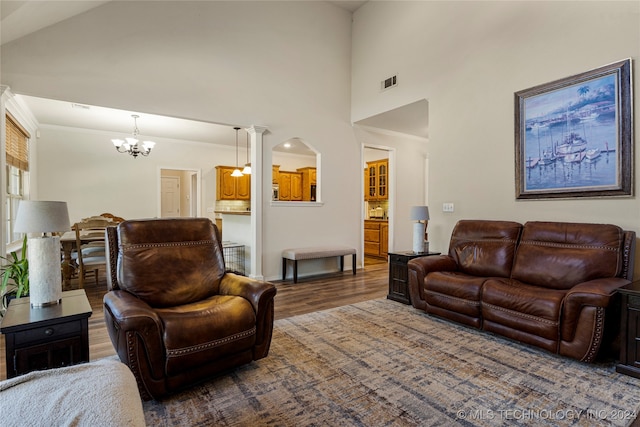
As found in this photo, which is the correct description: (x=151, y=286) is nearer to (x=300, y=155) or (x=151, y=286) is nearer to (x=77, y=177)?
(x=77, y=177)

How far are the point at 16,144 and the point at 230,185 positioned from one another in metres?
4.14

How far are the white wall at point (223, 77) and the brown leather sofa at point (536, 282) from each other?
2.50 metres

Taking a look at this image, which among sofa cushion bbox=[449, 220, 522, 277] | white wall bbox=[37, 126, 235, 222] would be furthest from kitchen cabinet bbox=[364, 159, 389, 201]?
white wall bbox=[37, 126, 235, 222]

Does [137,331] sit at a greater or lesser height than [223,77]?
lesser

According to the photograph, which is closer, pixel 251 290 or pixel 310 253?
pixel 251 290

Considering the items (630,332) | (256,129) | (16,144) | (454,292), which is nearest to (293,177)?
(256,129)

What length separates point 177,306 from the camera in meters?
2.43

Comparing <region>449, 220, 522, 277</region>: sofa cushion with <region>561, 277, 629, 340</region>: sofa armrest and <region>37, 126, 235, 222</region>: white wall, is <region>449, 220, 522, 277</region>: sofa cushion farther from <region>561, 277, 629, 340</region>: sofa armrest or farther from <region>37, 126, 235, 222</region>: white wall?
<region>37, 126, 235, 222</region>: white wall

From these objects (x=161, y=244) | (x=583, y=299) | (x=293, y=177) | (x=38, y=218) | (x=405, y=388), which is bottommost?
(x=405, y=388)

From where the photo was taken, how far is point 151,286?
7.85 ft

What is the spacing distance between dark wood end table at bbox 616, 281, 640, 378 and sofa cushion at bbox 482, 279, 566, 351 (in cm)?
35

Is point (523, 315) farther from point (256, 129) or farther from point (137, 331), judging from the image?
point (256, 129)

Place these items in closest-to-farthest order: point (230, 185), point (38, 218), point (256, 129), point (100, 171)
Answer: point (38, 218) → point (256, 129) → point (100, 171) → point (230, 185)

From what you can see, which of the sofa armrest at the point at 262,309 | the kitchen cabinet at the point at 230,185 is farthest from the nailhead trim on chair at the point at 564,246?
the kitchen cabinet at the point at 230,185
